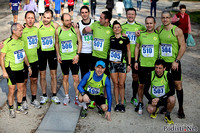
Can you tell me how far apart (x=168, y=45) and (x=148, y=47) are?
44 centimetres

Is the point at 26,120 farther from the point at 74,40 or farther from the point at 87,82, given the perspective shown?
the point at 74,40

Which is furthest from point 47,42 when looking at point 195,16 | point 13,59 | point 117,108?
point 195,16

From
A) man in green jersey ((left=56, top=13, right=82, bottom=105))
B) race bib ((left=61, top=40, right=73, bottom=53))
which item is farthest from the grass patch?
race bib ((left=61, top=40, right=73, bottom=53))

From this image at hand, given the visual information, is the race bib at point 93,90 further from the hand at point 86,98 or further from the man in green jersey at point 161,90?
the man in green jersey at point 161,90

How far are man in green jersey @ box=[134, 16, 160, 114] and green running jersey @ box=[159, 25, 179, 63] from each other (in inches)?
4.6

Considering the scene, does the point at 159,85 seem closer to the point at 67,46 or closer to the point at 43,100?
the point at 67,46

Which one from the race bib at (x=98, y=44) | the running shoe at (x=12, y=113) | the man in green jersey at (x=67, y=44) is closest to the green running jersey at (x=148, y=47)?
the race bib at (x=98, y=44)

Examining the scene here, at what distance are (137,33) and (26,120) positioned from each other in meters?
3.17

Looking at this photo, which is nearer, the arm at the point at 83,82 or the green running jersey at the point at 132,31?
the arm at the point at 83,82

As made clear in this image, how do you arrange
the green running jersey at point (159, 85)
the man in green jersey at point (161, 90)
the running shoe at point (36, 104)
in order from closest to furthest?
the man in green jersey at point (161, 90), the green running jersey at point (159, 85), the running shoe at point (36, 104)

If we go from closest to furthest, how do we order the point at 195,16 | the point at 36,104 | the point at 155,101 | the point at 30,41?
the point at 155,101 → the point at 30,41 → the point at 36,104 → the point at 195,16

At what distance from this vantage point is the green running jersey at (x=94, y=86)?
5.50 meters

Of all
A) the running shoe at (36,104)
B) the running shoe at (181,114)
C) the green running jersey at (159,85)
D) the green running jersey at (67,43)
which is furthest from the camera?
the running shoe at (36,104)

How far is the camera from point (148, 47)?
18.6 ft
